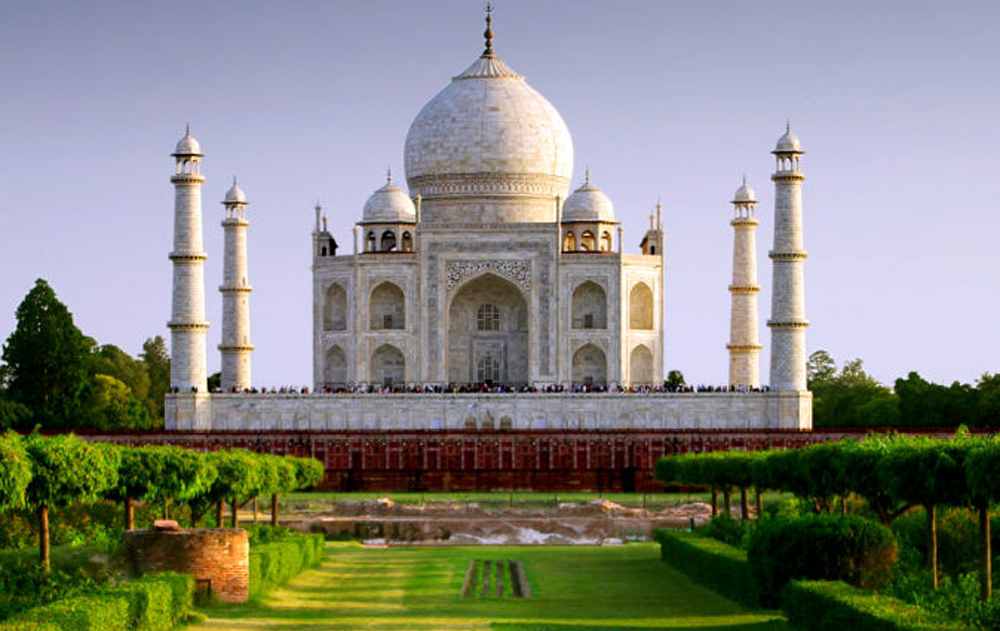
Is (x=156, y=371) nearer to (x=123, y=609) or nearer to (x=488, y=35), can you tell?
(x=488, y=35)

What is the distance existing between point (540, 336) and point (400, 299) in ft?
14.2

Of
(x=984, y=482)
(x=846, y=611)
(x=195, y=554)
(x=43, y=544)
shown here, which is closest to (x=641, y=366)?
(x=195, y=554)

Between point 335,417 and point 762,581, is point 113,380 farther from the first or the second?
point 762,581

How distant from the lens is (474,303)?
56906 millimetres

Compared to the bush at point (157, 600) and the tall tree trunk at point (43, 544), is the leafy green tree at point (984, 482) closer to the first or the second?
the bush at point (157, 600)

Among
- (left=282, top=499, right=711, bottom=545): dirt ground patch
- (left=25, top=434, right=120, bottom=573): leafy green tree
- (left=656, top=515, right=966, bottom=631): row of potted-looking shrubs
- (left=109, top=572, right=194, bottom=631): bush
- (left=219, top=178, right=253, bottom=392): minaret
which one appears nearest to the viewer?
(left=656, top=515, right=966, bottom=631): row of potted-looking shrubs

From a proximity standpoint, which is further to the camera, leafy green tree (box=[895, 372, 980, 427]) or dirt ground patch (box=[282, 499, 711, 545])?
leafy green tree (box=[895, 372, 980, 427])

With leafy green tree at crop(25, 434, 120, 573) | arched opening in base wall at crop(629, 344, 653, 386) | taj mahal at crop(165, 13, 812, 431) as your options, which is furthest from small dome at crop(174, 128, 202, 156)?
leafy green tree at crop(25, 434, 120, 573)

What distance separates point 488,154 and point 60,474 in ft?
124

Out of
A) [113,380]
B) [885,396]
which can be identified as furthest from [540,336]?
[113,380]

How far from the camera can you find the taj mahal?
49781 mm

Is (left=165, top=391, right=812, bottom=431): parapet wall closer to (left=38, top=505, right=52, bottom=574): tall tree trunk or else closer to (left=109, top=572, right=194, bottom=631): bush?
(left=38, top=505, right=52, bottom=574): tall tree trunk

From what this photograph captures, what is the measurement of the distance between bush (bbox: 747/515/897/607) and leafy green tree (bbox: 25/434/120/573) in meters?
7.45

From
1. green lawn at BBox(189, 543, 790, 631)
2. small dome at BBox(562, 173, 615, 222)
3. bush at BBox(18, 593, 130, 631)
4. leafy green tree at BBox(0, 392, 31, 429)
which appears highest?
small dome at BBox(562, 173, 615, 222)
